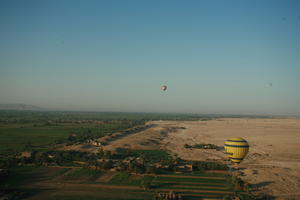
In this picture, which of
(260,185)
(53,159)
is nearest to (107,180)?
(53,159)

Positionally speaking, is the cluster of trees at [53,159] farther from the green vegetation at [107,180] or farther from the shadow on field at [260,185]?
the shadow on field at [260,185]

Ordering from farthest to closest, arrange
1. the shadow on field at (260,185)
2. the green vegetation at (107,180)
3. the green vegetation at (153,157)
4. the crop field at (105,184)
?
the green vegetation at (153,157) → the shadow on field at (260,185) → the green vegetation at (107,180) → the crop field at (105,184)

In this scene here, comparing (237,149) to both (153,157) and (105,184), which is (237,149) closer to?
(105,184)

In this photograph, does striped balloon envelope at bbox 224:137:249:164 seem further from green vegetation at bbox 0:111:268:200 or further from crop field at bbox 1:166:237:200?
crop field at bbox 1:166:237:200

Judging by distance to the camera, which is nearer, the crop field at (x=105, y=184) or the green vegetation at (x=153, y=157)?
the crop field at (x=105, y=184)

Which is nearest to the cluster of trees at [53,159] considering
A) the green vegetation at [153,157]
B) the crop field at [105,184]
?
the crop field at [105,184]

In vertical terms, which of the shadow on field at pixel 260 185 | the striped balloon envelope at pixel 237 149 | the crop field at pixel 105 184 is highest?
the striped balloon envelope at pixel 237 149

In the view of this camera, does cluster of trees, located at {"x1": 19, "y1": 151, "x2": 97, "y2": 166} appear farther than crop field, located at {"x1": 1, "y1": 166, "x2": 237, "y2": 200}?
Yes

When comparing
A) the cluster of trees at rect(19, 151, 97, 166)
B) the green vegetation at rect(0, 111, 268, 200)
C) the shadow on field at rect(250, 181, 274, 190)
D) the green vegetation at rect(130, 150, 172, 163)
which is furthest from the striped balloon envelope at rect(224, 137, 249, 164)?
the cluster of trees at rect(19, 151, 97, 166)

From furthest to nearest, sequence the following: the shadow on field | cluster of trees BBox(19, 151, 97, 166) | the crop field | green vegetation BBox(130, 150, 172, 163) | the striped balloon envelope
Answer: green vegetation BBox(130, 150, 172, 163), cluster of trees BBox(19, 151, 97, 166), the striped balloon envelope, the shadow on field, the crop field

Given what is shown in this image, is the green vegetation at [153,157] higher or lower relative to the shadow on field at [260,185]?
lower

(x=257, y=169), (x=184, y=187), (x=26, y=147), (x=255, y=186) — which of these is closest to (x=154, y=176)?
(x=184, y=187)
